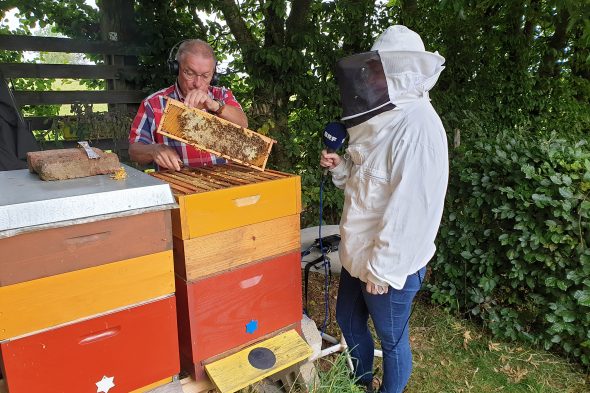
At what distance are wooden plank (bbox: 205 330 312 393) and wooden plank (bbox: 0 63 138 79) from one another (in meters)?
3.82

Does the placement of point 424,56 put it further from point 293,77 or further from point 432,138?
point 293,77

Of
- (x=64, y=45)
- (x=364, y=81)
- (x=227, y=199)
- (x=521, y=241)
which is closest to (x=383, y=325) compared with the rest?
(x=227, y=199)

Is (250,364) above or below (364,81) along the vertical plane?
below

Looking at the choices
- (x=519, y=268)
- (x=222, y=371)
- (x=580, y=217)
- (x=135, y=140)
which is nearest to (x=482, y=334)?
(x=519, y=268)

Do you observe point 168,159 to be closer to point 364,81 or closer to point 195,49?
point 195,49

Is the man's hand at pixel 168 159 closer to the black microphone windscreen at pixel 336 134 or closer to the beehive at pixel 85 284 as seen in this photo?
the beehive at pixel 85 284

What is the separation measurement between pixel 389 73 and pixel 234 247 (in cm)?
90

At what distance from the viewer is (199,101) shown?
189 centimetres

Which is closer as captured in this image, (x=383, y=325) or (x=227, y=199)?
(x=227, y=199)

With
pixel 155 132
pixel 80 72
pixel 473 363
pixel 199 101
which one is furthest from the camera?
pixel 80 72

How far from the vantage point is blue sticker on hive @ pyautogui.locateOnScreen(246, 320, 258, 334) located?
65.8 inches

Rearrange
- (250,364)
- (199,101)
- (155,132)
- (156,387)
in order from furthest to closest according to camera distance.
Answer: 1. (155,132)
2. (199,101)
3. (250,364)
4. (156,387)

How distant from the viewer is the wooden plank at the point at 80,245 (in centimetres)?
112

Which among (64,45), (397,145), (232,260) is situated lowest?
(232,260)
